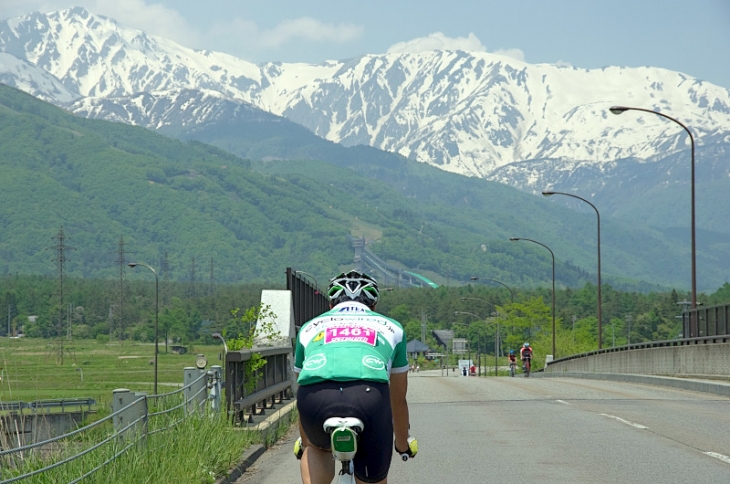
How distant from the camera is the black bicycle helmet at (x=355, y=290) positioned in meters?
7.58

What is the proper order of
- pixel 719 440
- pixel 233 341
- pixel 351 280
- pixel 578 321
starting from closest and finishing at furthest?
pixel 351 280
pixel 719 440
pixel 233 341
pixel 578 321

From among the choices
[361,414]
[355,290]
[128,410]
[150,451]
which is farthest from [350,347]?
[150,451]

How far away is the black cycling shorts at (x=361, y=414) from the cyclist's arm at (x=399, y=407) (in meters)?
0.33

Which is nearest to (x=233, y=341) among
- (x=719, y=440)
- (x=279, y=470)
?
(x=279, y=470)

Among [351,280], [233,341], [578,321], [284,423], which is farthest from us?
[578,321]

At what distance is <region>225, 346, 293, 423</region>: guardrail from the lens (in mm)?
15219

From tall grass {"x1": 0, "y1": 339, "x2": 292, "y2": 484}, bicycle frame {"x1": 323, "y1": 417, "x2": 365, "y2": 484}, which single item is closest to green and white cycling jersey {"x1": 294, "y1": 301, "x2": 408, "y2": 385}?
bicycle frame {"x1": 323, "y1": 417, "x2": 365, "y2": 484}

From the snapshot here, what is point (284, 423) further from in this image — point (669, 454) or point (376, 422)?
point (376, 422)

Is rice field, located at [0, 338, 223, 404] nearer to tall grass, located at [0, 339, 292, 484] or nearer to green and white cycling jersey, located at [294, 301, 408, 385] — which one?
tall grass, located at [0, 339, 292, 484]

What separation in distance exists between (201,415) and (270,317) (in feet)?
36.5

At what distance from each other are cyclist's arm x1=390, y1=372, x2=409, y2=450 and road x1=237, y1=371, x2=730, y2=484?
190 inches

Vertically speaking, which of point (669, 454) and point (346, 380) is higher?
point (346, 380)

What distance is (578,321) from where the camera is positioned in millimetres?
176000

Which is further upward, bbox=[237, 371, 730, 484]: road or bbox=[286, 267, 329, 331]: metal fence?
bbox=[286, 267, 329, 331]: metal fence
